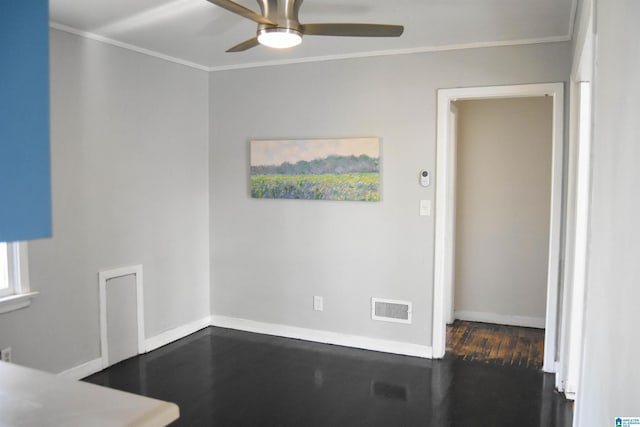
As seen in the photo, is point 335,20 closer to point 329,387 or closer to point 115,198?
point 115,198

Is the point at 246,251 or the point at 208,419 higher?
the point at 246,251

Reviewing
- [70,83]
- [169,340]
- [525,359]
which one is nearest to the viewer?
[70,83]

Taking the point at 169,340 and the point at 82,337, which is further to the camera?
the point at 169,340

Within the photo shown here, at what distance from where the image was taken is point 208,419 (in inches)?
117

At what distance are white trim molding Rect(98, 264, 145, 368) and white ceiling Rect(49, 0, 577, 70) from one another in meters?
1.67

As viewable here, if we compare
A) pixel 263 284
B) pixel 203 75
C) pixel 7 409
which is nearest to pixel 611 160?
pixel 7 409

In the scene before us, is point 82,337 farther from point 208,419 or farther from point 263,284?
point 263,284

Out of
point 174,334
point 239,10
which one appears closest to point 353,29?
point 239,10

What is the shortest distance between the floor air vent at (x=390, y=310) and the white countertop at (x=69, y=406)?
116 inches

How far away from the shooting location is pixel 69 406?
129cm

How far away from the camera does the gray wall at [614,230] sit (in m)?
0.96

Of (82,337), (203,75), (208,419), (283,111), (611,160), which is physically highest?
(203,75)

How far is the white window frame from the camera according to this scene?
10.2ft

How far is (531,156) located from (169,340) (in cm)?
360
